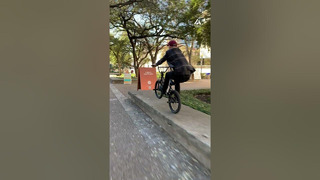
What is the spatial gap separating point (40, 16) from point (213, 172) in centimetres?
158

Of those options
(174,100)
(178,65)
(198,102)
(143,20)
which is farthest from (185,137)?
(143,20)

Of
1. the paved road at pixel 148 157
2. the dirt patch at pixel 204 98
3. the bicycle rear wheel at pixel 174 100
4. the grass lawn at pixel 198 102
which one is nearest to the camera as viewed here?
the paved road at pixel 148 157

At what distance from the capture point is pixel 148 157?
8.70 ft

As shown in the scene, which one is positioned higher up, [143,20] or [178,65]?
[143,20]

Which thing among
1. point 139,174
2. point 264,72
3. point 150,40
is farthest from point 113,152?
point 150,40

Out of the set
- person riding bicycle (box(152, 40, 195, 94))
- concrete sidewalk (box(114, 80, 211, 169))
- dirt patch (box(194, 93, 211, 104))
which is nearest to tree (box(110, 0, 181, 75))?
dirt patch (box(194, 93, 211, 104))

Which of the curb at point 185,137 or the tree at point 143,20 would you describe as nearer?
the curb at point 185,137

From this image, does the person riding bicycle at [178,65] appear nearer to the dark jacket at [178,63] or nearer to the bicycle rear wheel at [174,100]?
the dark jacket at [178,63]

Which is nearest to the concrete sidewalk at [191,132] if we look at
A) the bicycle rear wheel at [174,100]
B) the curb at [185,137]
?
the curb at [185,137]

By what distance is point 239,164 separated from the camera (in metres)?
1.43

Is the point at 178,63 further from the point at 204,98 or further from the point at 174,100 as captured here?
the point at 204,98

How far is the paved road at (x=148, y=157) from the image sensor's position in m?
2.22

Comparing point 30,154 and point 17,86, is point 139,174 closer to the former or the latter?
point 30,154

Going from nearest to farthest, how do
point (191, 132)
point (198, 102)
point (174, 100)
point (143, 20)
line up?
1. point (191, 132)
2. point (174, 100)
3. point (198, 102)
4. point (143, 20)
